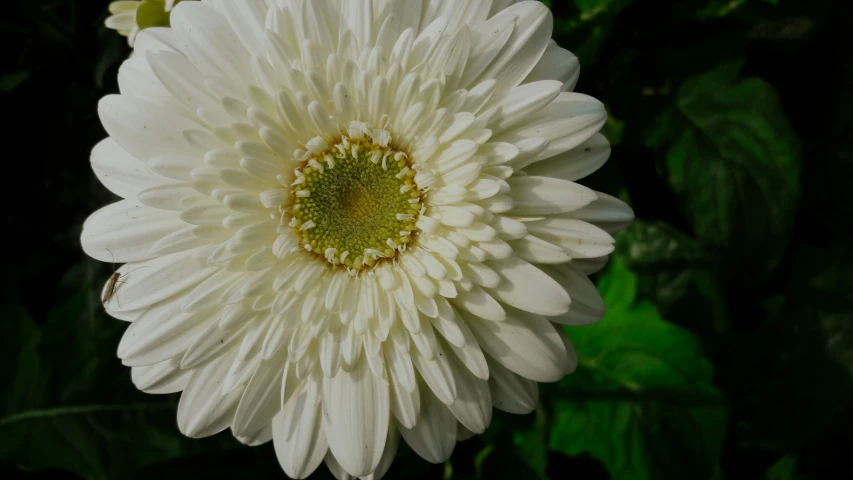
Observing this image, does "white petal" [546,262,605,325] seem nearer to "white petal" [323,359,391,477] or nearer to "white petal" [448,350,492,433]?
"white petal" [448,350,492,433]

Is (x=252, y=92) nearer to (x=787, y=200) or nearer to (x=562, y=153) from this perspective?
(x=562, y=153)

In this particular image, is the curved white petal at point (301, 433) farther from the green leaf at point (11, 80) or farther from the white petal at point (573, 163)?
the green leaf at point (11, 80)

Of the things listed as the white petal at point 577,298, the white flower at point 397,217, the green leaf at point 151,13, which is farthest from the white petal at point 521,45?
the green leaf at point 151,13

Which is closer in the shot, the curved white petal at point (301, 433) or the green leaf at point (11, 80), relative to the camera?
the curved white petal at point (301, 433)

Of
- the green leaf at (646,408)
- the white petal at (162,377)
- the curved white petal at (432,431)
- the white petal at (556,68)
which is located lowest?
the green leaf at (646,408)

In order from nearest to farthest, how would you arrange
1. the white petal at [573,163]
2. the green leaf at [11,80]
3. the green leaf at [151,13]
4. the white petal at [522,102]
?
1. the white petal at [522,102]
2. the white petal at [573,163]
3. the green leaf at [151,13]
4. the green leaf at [11,80]

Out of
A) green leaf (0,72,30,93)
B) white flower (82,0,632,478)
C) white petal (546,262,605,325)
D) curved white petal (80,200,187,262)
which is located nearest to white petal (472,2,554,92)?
white flower (82,0,632,478)
